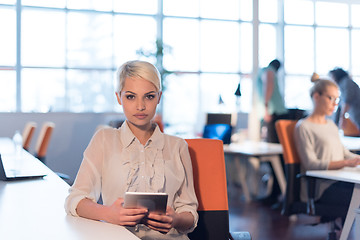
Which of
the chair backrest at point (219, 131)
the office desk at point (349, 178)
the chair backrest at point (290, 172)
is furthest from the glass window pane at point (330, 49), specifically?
the office desk at point (349, 178)

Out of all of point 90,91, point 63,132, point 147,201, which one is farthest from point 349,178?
point 90,91

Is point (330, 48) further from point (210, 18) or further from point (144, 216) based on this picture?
point (144, 216)

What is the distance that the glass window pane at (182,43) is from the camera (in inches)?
357

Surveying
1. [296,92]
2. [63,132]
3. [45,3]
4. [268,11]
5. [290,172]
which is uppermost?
[268,11]

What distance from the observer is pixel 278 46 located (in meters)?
10.1

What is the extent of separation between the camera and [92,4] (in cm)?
859

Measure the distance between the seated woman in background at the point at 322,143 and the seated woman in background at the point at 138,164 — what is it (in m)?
1.93

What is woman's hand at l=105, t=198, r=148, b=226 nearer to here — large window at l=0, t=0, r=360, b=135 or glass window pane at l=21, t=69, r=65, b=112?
large window at l=0, t=0, r=360, b=135

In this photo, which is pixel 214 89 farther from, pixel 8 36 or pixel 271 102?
pixel 8 36

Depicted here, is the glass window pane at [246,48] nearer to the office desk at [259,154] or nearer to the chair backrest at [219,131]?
the office desk at [259,154]

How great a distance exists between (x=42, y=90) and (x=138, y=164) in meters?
6.97

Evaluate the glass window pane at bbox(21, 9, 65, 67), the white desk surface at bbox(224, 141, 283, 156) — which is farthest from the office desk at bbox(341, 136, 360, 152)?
the glass window pane at bbox(21, 9, 65, 67)

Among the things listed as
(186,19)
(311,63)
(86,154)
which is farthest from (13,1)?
(86,154)

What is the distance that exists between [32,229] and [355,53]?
1051 cm
